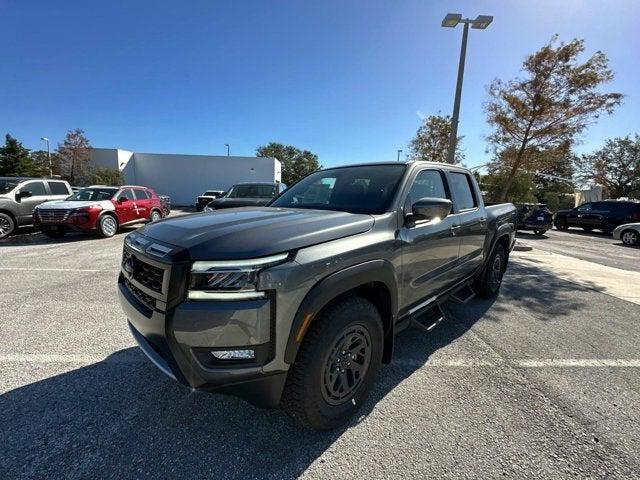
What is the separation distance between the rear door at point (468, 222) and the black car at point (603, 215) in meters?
18.1

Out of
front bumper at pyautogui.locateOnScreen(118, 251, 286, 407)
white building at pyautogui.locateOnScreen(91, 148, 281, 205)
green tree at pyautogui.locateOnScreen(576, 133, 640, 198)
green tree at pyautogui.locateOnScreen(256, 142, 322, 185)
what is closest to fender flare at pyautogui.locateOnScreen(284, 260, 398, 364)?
front bumper at pyautogui.locateOnScreen(118, 251, 286, 407)

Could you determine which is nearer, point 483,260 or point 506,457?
point 506,457

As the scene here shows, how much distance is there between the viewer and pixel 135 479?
1.75 meters

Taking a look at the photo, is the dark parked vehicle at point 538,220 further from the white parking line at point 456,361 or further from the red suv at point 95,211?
the red suv at point 95,211

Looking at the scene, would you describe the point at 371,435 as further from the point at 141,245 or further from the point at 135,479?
the point at 141,245

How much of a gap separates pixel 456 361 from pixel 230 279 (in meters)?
2.43

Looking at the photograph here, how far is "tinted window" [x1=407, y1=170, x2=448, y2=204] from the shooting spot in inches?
113

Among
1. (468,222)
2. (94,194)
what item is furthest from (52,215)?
(468,222)

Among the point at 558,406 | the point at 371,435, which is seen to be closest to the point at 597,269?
the point at 558,406

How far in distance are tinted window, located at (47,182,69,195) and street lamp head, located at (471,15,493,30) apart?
45.0 feet

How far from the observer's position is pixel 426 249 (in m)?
2.82

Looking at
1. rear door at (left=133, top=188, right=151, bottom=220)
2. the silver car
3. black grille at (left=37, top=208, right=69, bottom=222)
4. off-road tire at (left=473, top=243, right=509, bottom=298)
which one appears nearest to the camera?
off-road tire at (left=473, top=243, right=509, bottom=298)

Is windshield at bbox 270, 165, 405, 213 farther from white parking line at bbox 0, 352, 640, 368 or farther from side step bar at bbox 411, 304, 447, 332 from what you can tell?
white parking line at bbox 0, 352, 640, 368

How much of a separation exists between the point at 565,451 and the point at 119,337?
12.7 feet
